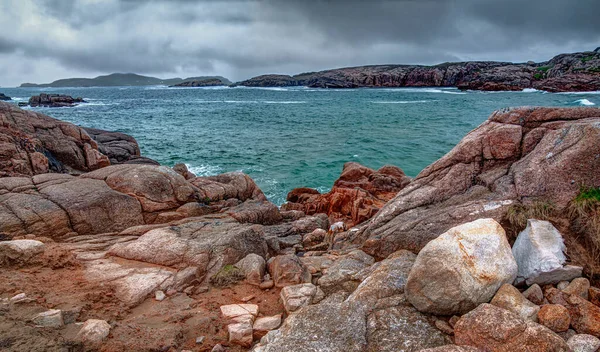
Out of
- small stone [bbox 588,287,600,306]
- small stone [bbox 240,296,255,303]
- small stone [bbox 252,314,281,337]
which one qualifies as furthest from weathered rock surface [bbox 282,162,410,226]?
small stone [bbox 588,287,600,306]

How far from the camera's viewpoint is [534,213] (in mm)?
7359

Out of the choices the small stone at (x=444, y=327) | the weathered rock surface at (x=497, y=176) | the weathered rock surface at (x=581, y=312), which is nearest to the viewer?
the weathered rock surface at (x=581, y=312)

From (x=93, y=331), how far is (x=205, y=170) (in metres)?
22.8

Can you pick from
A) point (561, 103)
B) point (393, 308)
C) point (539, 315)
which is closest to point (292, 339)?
point (393, 308)

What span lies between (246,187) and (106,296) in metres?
10.3

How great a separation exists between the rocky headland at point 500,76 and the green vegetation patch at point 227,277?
122419 millimetres

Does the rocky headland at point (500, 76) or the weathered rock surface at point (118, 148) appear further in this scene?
the rocky headland at point (500, 76)

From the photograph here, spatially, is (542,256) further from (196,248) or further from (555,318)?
(196,248)

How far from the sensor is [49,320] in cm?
668

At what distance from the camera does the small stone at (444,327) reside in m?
5.60

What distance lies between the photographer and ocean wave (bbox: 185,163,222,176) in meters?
27.6

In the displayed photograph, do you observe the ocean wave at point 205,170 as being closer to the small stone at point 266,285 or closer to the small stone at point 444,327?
the small stone at point 266,285

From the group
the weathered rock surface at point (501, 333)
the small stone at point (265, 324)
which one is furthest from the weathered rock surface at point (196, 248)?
the weathered rock surface at point (501, 333)

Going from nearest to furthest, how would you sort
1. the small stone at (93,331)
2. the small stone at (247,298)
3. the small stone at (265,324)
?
the small stone at (93,331) < the small stone at (265,324) < the small stone at (247,298)
